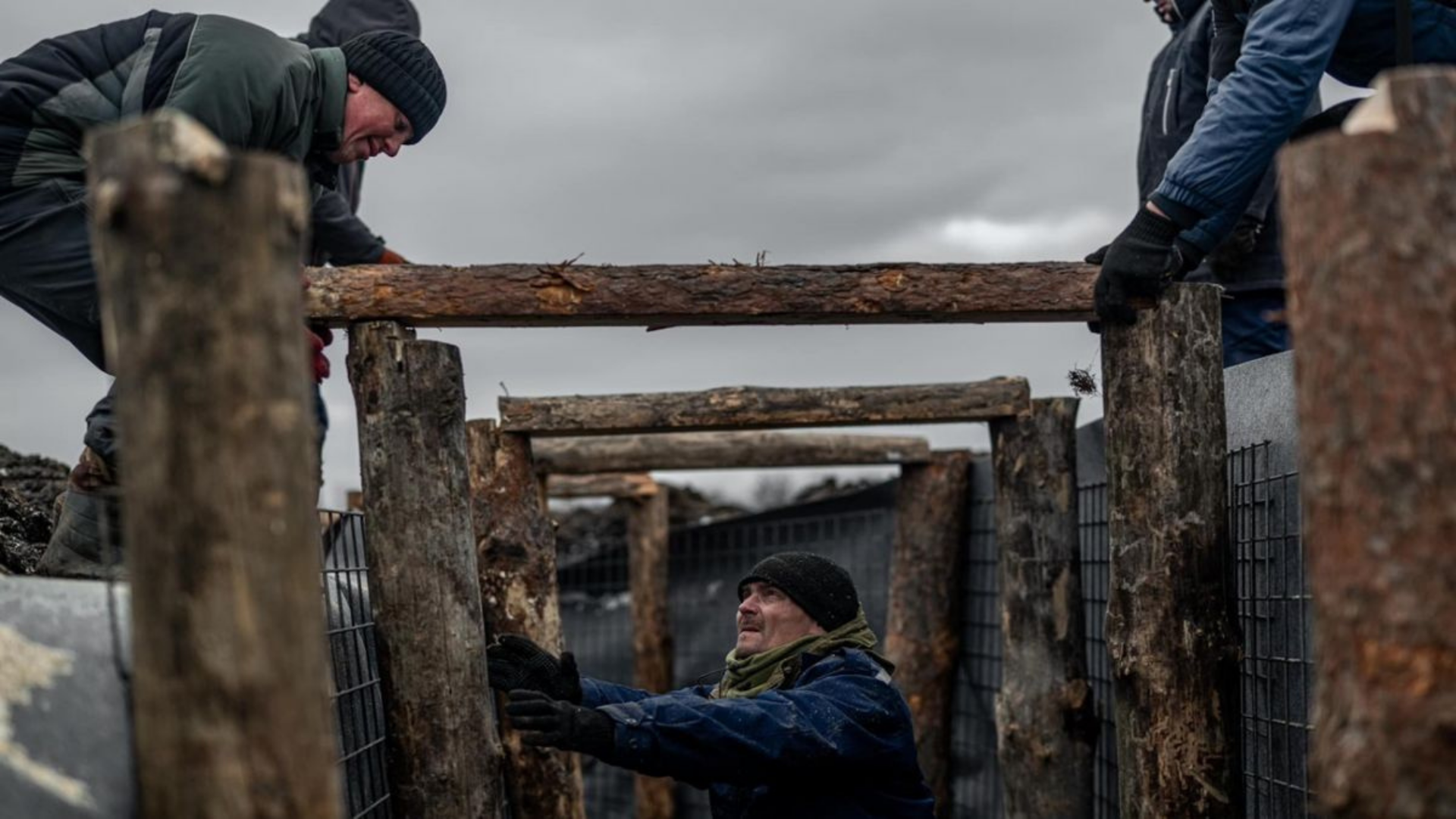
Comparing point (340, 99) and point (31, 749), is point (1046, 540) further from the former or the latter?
point (31, 749)

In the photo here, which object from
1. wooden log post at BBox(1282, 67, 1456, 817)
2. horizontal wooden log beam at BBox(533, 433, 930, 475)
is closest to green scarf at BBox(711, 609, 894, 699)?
wooden log post at BBox(1282, 67, 1456, 817)

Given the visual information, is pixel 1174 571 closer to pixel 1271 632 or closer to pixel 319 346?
pixel 1271 632

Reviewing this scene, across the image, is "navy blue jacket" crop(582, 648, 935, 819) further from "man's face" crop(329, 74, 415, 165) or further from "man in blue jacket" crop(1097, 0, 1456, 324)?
"man's face" crop(329, 74, 415, 165)

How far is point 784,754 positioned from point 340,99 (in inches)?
83.2

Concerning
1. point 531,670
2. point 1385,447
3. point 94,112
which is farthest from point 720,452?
point 1385,447

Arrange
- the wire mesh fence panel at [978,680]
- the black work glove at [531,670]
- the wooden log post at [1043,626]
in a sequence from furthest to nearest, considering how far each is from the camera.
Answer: the wire mesh fence panel at [978,680] < the wooden log post at [1043,626] < the black work glove at [531,670]

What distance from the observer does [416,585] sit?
13.4ft

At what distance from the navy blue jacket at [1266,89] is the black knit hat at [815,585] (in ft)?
4.62

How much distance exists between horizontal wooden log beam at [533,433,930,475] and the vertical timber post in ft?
4.23

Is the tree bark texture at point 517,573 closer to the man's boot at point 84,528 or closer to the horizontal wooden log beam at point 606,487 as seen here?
the man's boot at point 84,528

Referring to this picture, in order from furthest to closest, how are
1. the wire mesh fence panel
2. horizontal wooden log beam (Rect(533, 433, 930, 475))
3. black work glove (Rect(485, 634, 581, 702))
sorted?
horizontal wooden log beam (Rect(533, 433, 930, 475)) → the wire mesh fence panel → black work glove (Rect(485, 634, 581, 702))

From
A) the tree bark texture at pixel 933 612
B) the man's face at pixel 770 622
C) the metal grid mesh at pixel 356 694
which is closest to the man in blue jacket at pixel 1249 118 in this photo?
the man's face at pixel 770 622

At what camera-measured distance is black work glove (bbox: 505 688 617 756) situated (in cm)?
373

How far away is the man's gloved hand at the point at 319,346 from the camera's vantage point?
13.9ft
